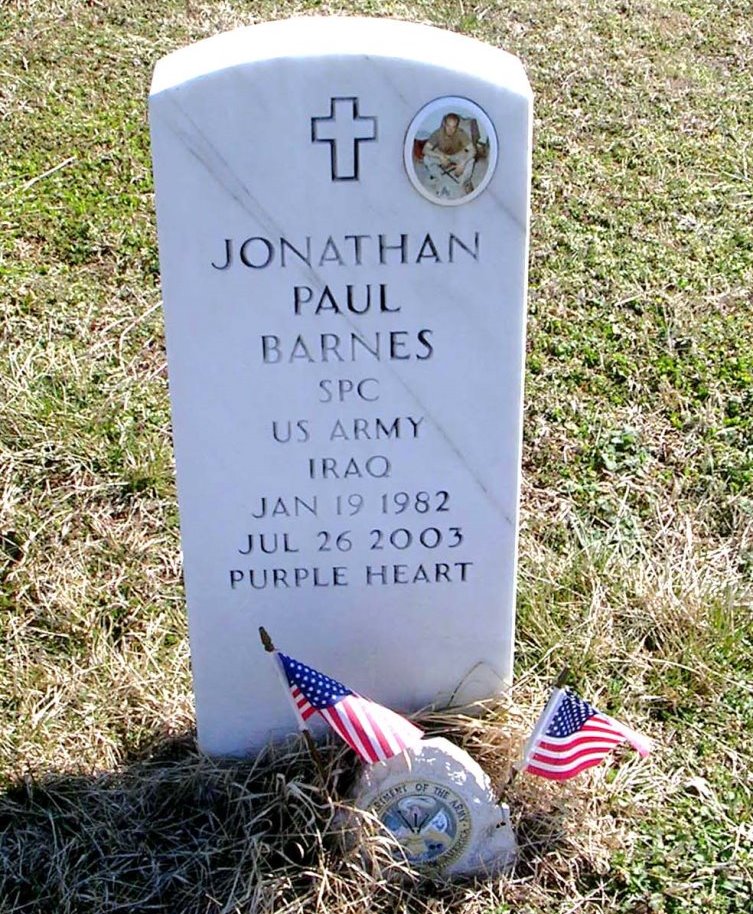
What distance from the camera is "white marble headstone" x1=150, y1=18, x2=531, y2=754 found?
105 inches

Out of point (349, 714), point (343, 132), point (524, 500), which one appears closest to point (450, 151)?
point (343, 132)

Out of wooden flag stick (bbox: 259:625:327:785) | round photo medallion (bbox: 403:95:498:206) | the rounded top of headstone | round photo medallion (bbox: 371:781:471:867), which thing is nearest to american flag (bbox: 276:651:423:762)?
wooden flag stick (bbox: 259:625:327:785)

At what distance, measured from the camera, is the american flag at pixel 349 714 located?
2.98 meters

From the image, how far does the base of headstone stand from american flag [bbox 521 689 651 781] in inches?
6.4

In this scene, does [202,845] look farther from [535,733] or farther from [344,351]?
[344,351]

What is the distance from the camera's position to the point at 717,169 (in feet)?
20.7

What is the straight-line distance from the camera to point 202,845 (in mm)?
3199

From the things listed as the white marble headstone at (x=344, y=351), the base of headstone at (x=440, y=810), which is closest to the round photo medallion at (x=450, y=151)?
the white marble headstone at (x=344, y=351)

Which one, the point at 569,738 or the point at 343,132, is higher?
the point at 343,132

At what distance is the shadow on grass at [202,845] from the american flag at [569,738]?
0.24 meters

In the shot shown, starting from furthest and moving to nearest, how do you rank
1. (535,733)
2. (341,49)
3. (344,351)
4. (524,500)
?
(524,500)
(535,733)
(344,351)
(341,49)

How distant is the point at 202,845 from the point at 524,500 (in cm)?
177

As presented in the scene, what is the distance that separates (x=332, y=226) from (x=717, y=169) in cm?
406

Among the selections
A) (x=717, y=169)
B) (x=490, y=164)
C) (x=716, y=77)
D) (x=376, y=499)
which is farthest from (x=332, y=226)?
(x=716, y=77)
